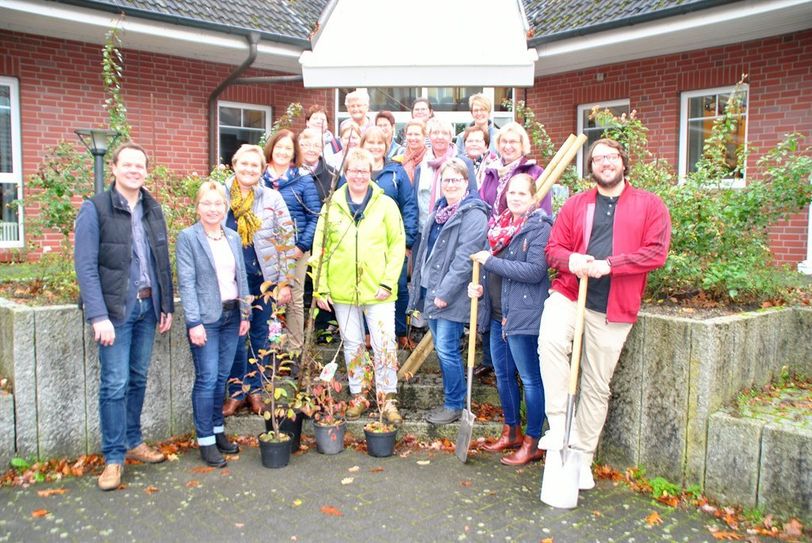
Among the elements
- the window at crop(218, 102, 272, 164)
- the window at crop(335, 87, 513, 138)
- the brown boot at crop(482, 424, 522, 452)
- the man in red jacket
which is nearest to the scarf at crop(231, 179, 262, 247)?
the man in red jacket

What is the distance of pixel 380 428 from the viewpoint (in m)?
4.81

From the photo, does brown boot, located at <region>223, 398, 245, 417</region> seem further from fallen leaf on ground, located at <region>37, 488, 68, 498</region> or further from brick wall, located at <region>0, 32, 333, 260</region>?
brick wall, located at <region>0, 32, 333, 260</region>

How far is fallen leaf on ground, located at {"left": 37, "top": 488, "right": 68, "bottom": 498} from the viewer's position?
4171 millimetres

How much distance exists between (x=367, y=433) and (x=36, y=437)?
210 centimetres

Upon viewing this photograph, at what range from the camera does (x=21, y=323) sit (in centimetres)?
444

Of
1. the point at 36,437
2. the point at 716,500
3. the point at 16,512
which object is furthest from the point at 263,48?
the point at 716,500

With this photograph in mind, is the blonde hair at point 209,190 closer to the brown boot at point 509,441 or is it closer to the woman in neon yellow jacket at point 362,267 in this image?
the woman in neon yellow jacket at point 362,267

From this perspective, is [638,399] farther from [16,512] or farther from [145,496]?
[16,512]

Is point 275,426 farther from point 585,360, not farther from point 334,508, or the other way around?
point 585,360

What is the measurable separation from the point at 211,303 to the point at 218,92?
685 centimetres

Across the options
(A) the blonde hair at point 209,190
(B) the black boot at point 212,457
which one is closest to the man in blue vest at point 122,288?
(A) the blonde hair at point 209,190

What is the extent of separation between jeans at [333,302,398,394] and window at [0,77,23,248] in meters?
5.84

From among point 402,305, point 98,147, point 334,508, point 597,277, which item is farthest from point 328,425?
point 98,147

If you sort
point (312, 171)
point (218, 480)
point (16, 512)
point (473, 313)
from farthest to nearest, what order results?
point (312, 171) → point (473, 313) → point (218, 480) → point (16, 512)
